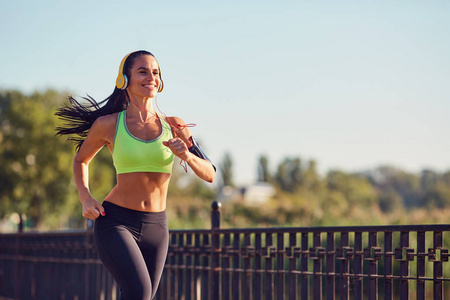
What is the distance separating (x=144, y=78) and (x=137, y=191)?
733 millimetres

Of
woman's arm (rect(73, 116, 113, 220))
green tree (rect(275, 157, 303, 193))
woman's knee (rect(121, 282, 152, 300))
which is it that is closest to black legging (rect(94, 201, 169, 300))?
woman's knee (rect(121, 282, 152, 300))

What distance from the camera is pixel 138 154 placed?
4035mm

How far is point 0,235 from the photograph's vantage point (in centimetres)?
1069

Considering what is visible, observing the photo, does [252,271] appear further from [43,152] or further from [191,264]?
[43,152]

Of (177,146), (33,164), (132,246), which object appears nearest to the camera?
(177,146)

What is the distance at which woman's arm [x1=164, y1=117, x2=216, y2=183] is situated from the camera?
12.2 ft

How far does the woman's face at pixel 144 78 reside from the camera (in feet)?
13.8

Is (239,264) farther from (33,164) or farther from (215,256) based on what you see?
(33,164)

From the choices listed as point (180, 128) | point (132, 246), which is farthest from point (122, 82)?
point (132, 246)

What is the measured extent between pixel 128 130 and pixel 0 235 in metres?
7.41

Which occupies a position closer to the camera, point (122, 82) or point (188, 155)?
point (188, 155)

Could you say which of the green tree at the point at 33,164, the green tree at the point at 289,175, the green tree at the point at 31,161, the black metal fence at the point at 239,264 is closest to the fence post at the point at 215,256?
the black metal fence at the point at 239,264

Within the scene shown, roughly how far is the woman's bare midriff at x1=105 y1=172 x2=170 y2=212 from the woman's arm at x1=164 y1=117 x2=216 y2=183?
290 mm

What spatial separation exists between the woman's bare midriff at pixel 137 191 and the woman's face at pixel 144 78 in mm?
551
